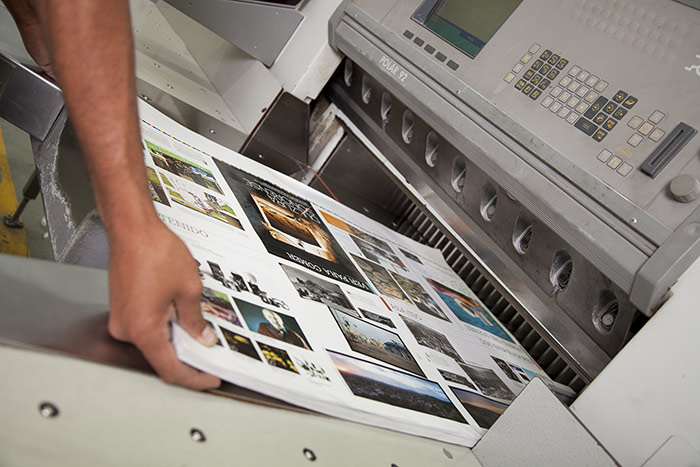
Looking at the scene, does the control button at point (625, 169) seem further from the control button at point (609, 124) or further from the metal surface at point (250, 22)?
the metal surface at point (250, 22)

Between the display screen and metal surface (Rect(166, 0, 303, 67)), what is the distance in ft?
1.64

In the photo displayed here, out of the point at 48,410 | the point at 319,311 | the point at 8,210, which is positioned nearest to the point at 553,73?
the point at 319,311

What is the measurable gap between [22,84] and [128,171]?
80 cm

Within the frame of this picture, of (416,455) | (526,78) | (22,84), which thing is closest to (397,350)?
(416,455)

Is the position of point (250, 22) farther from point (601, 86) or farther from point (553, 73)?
point (601, 86)

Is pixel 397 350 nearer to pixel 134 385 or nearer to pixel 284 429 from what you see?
pixel 284 429

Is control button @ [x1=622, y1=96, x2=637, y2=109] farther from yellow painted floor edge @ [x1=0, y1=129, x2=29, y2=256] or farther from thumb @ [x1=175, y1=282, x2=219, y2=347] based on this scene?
yellow painted floor edge @ [x1=0, y1=129, x2=29, y2=256]

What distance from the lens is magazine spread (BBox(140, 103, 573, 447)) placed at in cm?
68

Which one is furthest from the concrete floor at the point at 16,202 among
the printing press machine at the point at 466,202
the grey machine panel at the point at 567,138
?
the grey machine panel at the point at 567,138

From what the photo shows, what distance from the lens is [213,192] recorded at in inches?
39.1

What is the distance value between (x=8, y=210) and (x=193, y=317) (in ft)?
6.13

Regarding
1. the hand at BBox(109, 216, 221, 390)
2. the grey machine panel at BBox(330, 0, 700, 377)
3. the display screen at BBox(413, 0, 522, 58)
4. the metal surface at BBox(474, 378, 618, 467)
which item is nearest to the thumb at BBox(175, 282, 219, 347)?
the hand at BBox(109, 216, 221, 390)

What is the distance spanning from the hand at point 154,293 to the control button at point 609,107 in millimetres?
787

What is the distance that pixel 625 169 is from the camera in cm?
94
